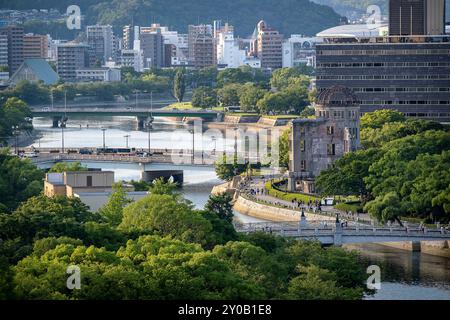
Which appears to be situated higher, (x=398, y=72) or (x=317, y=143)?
(x=398, y=72)

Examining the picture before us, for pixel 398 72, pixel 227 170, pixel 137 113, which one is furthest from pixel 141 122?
pixel 227 170

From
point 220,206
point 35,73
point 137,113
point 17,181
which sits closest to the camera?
point 220,206

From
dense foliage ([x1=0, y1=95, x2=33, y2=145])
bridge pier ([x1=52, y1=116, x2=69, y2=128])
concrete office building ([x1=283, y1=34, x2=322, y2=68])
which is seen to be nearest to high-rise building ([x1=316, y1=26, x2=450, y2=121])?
dense foliage ([x1=0, y1=95, x2=33, y2=145])

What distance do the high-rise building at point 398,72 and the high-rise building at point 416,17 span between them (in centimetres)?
185

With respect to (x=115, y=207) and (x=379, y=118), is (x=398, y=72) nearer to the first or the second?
(x=379, y=118)

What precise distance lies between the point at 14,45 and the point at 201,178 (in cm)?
10647

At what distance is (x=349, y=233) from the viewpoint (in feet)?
162

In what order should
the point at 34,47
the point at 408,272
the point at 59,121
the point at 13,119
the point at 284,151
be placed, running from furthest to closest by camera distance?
1. the point at 34,47
2. the point at 59,121
3. the point at 13,119
4. the point at 284,151
5. the point at 408,272

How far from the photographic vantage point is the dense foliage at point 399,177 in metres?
53.5

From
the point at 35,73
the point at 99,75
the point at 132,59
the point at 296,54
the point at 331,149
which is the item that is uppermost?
the point at 296,54

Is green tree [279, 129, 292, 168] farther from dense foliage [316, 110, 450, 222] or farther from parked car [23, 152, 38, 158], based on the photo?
parked car [23, 152, 38, 158]

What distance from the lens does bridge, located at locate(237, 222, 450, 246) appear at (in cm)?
4888

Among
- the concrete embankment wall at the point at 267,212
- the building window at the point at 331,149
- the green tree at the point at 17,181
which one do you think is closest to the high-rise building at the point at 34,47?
the building window at the point at 331,149
